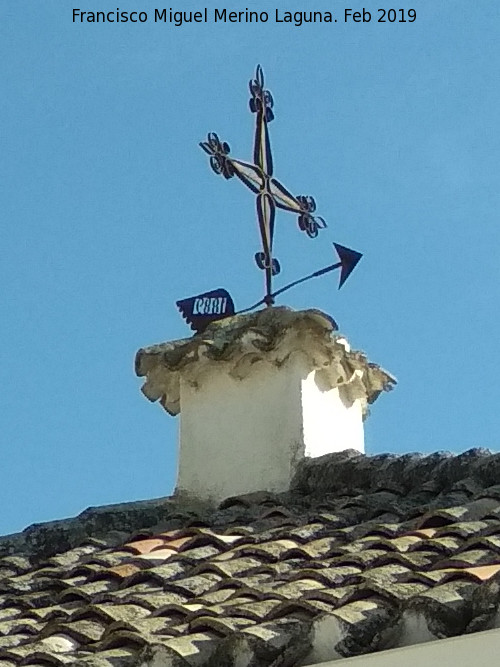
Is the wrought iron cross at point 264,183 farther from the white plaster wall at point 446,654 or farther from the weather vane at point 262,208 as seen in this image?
the white plaster wall at point 446,654

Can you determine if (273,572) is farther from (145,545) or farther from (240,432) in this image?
(240,432)

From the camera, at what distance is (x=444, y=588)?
4.59 meters

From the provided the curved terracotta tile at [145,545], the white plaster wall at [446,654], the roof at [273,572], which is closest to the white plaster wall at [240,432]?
the roof at [273,572]

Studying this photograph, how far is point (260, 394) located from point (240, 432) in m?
0.19

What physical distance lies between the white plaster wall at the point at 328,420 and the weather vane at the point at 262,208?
505mm

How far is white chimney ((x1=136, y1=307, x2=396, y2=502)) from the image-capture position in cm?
737

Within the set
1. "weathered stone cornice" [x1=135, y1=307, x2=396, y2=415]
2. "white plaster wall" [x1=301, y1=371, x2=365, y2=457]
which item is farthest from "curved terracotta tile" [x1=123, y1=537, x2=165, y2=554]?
"weathered stone cornice" [x1=135, y1=307, x2=396, y2=415]

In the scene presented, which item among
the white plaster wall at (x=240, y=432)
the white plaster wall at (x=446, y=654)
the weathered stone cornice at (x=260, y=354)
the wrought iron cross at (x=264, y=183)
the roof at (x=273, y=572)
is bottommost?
the white plaster wall at (x=446, y=654)

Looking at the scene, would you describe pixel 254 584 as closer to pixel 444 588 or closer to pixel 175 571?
pixel 175 571

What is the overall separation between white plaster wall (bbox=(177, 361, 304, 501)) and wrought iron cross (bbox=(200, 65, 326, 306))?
445 millimetres

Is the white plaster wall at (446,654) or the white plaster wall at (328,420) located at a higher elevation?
the white plaster wall at (328,420)

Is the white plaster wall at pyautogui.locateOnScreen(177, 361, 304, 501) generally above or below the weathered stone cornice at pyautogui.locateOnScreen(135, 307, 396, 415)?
below

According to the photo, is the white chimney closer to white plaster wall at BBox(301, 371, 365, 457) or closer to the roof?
white plaster wall at BBox(301, 371, 365, 457)

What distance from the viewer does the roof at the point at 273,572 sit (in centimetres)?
451
